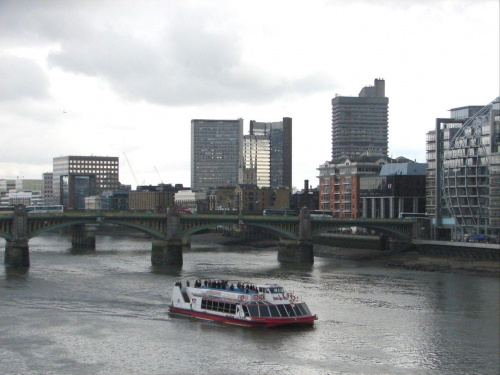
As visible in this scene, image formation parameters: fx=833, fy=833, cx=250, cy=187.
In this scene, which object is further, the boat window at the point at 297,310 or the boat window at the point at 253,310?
the boat window at the point at 297,310

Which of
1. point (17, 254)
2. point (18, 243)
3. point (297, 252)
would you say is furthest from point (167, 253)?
point (297, 252)

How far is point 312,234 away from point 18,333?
6881 cm

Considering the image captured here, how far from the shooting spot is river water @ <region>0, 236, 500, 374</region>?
4956 cm

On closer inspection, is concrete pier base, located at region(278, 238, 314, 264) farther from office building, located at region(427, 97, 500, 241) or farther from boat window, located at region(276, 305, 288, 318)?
boat window, located at region(276, 305, 288, 318)

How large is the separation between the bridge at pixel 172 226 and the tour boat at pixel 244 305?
4138 centimetres

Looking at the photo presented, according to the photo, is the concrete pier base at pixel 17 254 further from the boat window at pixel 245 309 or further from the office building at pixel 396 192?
the office building at pixel 396 192

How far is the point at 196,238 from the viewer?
186000 mm

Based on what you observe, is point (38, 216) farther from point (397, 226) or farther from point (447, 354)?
point (447, 354)

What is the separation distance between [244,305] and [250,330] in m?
2.46

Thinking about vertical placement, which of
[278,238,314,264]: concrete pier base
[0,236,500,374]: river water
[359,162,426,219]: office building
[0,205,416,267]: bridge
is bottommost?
[0,236,500,374]: river water

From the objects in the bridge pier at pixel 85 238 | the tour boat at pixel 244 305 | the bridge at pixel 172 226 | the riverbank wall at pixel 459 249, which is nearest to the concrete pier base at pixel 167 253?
the bridge at pixel 172 226

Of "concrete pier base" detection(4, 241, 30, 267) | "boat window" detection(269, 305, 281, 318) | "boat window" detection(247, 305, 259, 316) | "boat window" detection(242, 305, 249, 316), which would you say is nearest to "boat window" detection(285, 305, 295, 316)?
"boat window" detection(269, 305, 281, 318)

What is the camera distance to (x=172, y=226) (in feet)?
370

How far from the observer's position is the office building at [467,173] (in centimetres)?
10869
